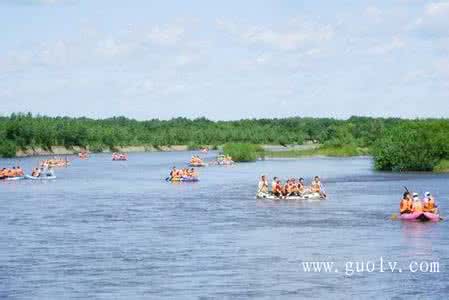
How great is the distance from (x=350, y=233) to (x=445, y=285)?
13.0 metres

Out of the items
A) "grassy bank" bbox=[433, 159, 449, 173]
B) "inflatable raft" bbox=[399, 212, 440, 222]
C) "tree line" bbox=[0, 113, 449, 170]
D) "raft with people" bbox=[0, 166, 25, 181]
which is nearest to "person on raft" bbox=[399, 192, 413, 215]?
"inflatable raft" bbox=[399, 212, 440, 222]

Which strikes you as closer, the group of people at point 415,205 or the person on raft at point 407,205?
the group of people at point 415,205

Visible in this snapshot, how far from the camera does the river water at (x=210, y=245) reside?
32156mm

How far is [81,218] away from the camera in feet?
174

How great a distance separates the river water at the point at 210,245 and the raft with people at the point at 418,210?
0.71 m

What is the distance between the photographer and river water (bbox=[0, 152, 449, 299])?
105ft

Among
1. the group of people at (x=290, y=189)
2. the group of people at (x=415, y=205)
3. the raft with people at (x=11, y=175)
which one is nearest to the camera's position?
the group of people at (x=415, y=205)

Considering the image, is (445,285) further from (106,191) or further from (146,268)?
(106,191)

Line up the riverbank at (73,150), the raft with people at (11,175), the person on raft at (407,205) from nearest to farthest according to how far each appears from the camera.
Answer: the person on raft at (407,205) < the raft with people at (11,175) < the riverbank at (73,150)

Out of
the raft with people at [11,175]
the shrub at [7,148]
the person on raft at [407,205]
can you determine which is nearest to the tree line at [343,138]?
the shrub at [7,148]

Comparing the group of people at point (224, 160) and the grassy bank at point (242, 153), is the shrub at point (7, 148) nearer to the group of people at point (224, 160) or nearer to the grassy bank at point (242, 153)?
the grassy bank at point (242, 153)

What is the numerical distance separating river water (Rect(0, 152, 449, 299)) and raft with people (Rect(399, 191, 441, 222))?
715 millimetres

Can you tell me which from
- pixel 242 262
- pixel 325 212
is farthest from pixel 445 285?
pixel 325 212

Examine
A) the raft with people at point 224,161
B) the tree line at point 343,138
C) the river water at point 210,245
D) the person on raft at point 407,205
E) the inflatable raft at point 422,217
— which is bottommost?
the river water at point 210,245
